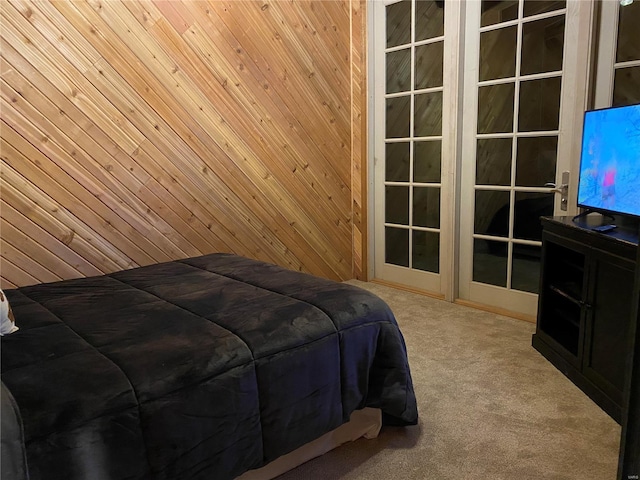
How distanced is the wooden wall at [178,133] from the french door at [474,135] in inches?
13.5

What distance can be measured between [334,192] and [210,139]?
1.26 metres

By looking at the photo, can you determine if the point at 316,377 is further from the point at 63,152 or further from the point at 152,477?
the point at 63,152

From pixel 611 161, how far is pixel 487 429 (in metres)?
1.43

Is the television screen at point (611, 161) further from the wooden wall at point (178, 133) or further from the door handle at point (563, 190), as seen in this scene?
the wooden wall at point (178, 133)

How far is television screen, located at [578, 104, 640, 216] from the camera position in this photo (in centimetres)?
224

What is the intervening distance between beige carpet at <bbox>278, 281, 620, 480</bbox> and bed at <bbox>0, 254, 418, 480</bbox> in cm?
18

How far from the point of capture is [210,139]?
338 cm

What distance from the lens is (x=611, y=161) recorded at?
2420mm

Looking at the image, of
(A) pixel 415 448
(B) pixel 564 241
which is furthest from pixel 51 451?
(B) pixel 564 241

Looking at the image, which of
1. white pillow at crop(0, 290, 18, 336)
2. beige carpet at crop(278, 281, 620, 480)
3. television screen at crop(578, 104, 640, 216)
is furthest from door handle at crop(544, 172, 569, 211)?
white pillow at crop(0, 290, 18, 336)

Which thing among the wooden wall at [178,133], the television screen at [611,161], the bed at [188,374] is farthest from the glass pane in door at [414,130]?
the bed at [188,374]

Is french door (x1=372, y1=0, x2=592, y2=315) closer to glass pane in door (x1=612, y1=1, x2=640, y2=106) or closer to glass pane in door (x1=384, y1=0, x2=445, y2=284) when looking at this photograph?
glass pane in door (x1=384, y1=0, x2=445, y2=284)

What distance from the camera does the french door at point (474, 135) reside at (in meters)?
3.16

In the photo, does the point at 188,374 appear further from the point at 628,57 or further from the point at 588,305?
the point at 628,57
